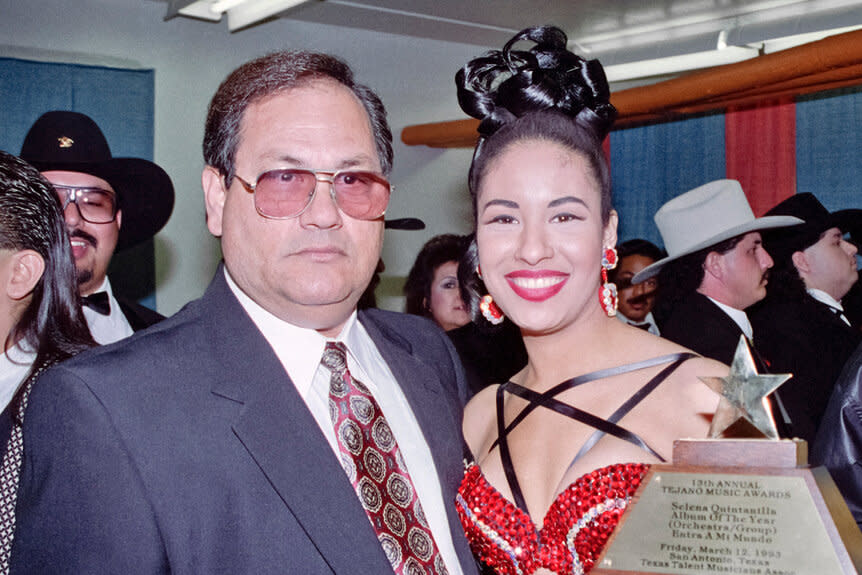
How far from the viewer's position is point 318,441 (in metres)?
1.55

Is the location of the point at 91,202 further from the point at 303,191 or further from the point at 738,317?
the point at 738,317

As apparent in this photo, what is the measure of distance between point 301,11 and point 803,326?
4.54 m

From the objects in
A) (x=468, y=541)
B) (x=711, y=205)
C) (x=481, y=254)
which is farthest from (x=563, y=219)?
(x=711, y=205)

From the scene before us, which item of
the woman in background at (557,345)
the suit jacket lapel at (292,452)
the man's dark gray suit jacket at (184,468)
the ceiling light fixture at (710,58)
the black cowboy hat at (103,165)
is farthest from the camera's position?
the ceiling light fixture at (710,58)

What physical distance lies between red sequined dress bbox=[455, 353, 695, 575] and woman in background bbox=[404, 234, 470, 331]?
2.87 meters

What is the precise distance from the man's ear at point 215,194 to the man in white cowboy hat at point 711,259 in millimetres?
2557

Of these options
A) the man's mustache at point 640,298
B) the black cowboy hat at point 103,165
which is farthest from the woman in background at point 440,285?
the man's mustache at point 640,298

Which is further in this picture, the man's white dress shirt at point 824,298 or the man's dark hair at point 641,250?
the man's dark hair at point 641,250

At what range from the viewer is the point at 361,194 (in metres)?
1.74

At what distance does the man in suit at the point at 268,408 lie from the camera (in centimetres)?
138

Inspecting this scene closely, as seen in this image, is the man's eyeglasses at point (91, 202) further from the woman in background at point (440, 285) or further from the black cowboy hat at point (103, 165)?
the woman in background at point (440, 285)

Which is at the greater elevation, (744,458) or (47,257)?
(47,257)

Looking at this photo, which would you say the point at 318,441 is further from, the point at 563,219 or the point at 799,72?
the point at 799,72

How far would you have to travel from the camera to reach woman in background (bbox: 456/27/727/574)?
71.9 inches
